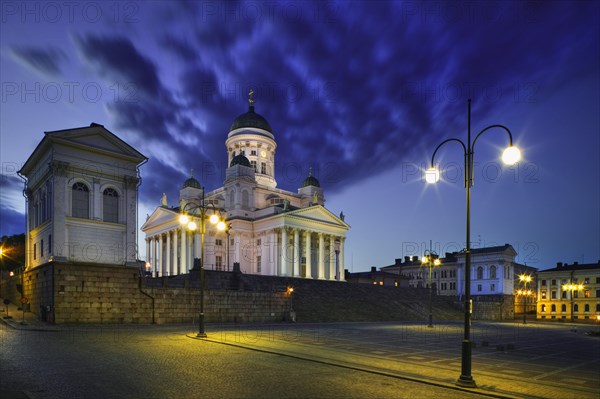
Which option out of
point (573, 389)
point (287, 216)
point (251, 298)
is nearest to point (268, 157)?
point (287, 216)

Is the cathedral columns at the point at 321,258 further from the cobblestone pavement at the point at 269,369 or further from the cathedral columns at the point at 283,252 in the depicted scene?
the cobblestone pavement at the point at 269,369

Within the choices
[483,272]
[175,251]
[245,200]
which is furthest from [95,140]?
[483,272]

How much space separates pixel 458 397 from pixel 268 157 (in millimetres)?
78777

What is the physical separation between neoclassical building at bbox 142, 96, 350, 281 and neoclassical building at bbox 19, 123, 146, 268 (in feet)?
93.7

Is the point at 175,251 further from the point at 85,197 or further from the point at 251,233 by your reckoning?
the point at 85,197

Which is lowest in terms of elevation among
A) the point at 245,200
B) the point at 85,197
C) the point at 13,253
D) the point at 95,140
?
the point at 13,253

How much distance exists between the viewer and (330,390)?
→ 1092 centimetres

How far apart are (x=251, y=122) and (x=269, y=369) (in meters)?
76.7

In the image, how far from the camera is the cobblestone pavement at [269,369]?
10.7m

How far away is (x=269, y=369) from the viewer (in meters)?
13.7

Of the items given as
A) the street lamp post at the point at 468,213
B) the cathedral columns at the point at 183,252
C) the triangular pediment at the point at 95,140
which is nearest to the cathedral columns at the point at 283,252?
the cathedral columns at the point at 183,252

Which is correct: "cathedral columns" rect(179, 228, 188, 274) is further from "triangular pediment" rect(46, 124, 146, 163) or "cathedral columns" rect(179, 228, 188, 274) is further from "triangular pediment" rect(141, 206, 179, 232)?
"triangular pediment" rect(46, 124, 146, 163)

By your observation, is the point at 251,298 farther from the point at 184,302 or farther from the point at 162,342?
the point at 162,342

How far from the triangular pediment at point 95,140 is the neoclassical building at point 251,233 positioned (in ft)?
96.5
